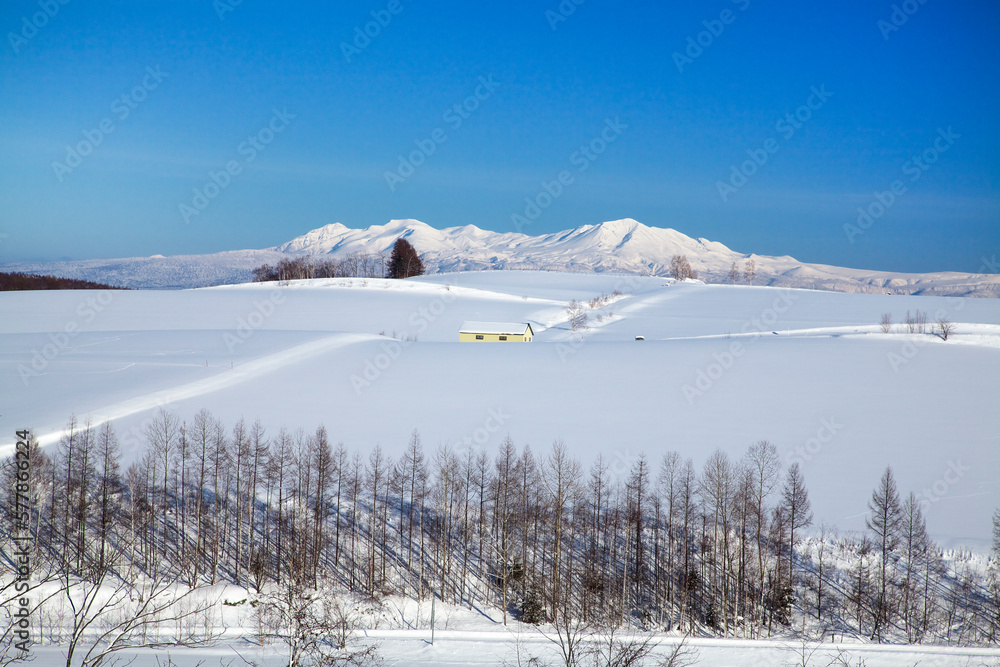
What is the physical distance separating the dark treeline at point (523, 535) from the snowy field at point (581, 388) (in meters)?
1.81

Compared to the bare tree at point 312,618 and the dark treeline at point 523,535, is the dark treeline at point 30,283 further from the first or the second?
the bare tree at point 312,618

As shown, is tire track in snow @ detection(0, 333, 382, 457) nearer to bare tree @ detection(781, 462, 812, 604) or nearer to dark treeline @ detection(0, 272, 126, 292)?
bare tree @ detection(781, 462, 812, 604)

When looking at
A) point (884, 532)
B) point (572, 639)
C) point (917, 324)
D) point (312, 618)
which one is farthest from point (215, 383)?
point (917, 324)

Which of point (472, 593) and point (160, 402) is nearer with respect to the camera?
point (472, 593)

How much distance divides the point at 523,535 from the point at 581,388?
1581 centimetres

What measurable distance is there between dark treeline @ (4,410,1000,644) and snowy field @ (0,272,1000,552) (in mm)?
1812

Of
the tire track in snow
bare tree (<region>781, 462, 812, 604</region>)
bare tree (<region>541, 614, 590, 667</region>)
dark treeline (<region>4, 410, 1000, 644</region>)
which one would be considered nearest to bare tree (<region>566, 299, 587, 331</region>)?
the tire track in snow

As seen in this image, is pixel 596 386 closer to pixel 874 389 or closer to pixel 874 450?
pixel 874 450

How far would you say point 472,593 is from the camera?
78.6 ft

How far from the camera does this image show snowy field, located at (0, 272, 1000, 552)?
2902 cm

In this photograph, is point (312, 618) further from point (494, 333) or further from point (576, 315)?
point (576, 315)

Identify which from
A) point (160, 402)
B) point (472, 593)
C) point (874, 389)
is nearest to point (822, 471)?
point (874, 389)

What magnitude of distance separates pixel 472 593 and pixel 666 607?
7.95 meters

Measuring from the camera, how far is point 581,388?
39.3 metres
